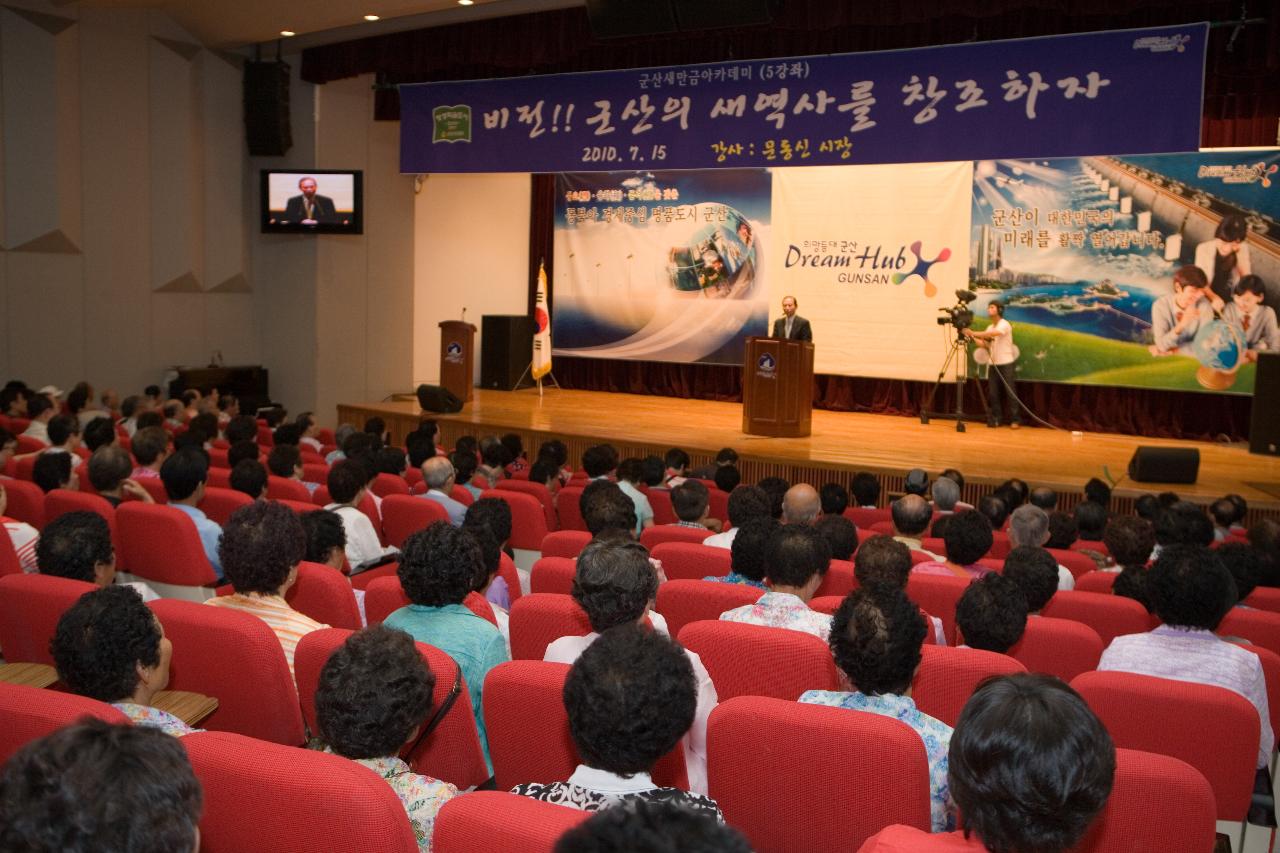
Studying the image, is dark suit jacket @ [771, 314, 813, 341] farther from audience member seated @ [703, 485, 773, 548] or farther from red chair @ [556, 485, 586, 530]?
audience member seated @ [703, 485, 773, 548]

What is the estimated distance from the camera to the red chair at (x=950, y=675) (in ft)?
7.89

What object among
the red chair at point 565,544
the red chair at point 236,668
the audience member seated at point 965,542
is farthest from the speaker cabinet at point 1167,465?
the red chair at point 236,668

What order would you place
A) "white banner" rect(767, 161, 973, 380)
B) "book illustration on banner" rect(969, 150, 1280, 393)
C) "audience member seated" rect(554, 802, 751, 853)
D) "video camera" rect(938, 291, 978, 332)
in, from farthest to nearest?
1. "white banner" rect(767, 161, 973, 380)
2. "video camera" rect(938, 291, 978, 332)
3. "book illustration on banner" rect(969, 150, 1280, 393)
4. "audience member seated" rect(554, 802, 751, 853)

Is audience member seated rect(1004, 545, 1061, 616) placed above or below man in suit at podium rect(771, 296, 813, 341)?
below

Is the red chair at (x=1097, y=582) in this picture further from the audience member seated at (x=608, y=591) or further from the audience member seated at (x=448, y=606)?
the audience member seated at (x=448, y=606)

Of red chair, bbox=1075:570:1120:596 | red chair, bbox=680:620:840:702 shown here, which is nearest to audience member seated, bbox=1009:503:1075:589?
red chair, bbox=1075:570:1120:596

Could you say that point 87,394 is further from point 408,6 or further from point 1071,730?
point 1071,730

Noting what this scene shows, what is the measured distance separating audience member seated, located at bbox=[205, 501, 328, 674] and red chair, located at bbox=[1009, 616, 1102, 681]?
1838 mm

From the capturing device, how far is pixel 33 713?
5.53 ft

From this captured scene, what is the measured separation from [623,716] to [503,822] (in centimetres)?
30

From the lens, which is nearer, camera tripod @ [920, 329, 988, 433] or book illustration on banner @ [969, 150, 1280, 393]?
book illustration on banner @ [969, 150, 1280, 393]

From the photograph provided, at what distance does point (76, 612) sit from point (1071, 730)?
1.68m

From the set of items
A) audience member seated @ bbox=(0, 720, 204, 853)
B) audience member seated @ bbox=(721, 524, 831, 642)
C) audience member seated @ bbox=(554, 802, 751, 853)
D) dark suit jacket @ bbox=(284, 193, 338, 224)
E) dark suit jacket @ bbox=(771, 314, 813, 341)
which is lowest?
audience member seated @ bbox=(721, 524, 831, 642)

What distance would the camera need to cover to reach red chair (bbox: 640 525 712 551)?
4457mm
